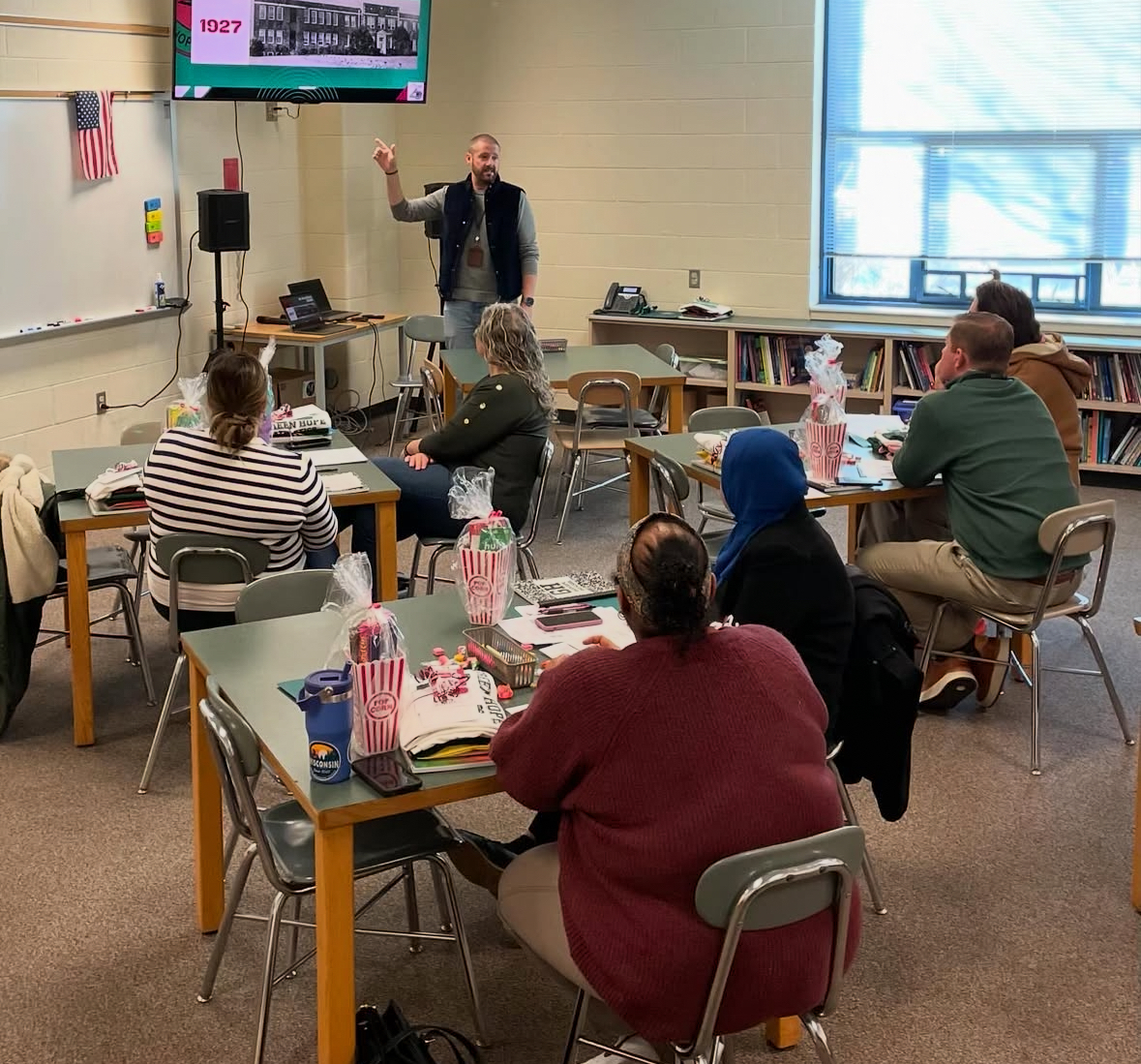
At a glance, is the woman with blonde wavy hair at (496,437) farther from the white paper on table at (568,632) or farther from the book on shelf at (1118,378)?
the book on shelf at (1118,378)

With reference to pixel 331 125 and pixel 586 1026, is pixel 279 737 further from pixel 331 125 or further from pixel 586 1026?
pixel 331 125

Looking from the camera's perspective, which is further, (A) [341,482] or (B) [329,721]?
(A) [341,482]

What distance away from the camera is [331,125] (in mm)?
7965

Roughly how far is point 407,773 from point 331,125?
6.26 metres

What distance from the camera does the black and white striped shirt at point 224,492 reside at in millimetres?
3746

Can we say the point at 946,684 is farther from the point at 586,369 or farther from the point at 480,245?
the point at 480,245

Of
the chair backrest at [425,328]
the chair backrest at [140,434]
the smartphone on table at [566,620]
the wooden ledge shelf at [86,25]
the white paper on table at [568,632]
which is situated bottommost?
the white paper on table at [568,632]

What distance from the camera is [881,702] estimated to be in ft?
9.59

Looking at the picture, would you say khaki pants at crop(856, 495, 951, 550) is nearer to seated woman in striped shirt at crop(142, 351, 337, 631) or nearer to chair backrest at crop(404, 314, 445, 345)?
seated woman in striped shirt at crop(142, 351, 337, 631)

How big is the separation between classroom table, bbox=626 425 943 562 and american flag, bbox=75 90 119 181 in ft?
9.60

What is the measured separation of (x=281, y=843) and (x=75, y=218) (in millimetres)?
4427

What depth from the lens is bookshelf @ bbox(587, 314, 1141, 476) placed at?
7000 millimetres

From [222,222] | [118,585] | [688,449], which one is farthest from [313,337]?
[118,585]

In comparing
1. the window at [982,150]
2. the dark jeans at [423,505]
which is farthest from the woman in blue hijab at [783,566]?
the window at [982,150]
